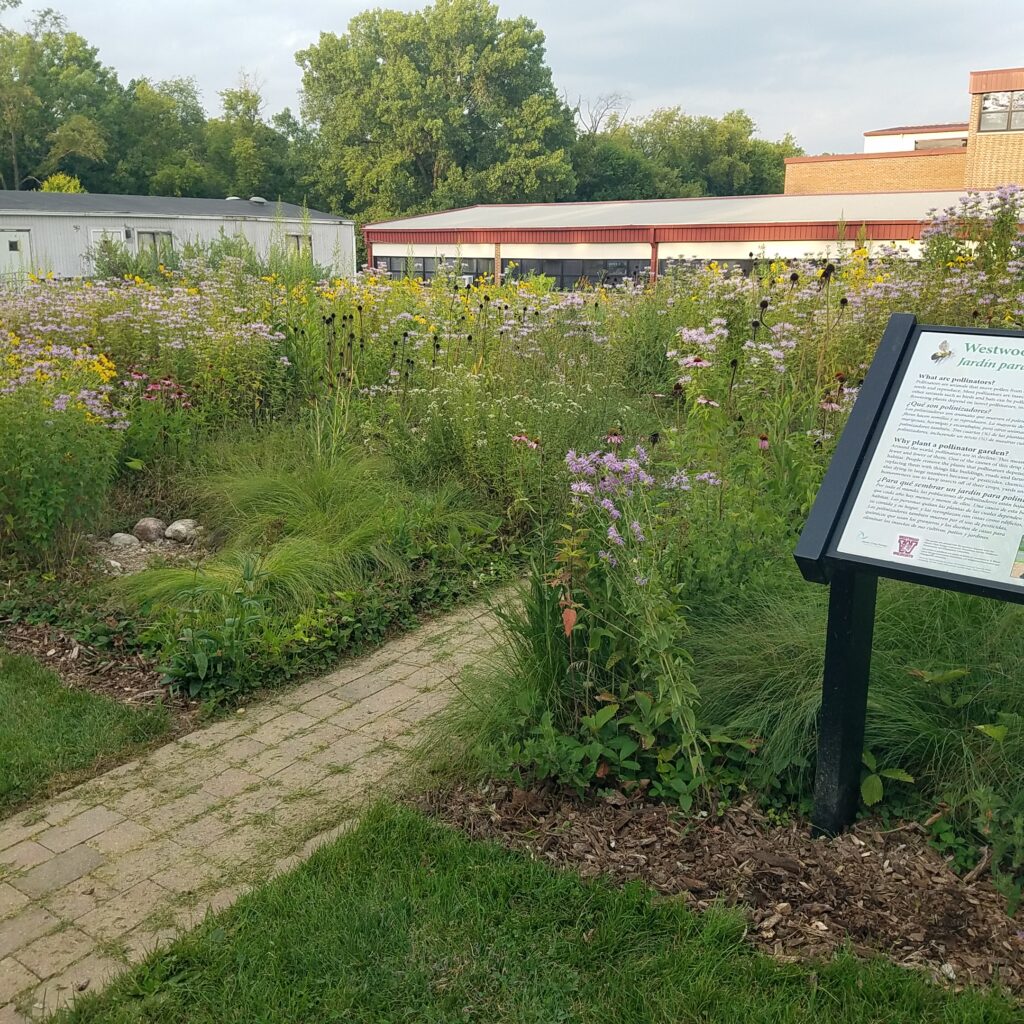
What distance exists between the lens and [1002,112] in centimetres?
2948

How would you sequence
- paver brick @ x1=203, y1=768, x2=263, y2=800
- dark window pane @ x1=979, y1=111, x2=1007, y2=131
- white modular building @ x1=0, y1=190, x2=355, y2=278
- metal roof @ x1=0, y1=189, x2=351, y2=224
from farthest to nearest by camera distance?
metal roof @ x1=0, y1=189, x2=351, y2=224 < dark window pane @ x1=979, y1=111, x2=1007, y2=131 < white modular building @ x1=0, y1=190, x2=355, y2=278 < paver brick @ x1=203, y1=768, x2=263, y2=800

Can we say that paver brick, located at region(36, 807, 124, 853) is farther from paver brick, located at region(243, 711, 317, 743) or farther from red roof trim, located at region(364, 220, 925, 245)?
red roof trim, located at region(364, 220, 925, 245)

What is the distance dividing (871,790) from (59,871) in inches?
98.2

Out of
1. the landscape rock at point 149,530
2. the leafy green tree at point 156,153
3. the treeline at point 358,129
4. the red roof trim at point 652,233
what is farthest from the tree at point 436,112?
the landscape rock at point 149,530

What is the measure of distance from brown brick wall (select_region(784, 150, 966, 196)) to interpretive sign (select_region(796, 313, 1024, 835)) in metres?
37.0

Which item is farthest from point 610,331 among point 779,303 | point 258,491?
point 258,491

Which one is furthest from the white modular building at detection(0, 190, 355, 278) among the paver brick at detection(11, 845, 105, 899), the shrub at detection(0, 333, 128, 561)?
the paver brick at detection(11, 845, 105, 899)

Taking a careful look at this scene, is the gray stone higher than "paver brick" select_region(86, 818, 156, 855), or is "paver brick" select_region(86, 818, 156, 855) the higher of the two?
the gray stone

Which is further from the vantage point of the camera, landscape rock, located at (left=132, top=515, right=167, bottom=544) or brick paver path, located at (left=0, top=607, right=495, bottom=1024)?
landscape rock, located at (left=132, top=515, right=167, bottom=544)

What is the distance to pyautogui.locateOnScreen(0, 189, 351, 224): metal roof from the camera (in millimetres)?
29938

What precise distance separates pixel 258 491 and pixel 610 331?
15.4ft

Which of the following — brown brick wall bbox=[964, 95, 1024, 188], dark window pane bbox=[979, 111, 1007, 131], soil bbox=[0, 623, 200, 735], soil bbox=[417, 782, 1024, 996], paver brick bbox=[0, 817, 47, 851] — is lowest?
paver brick bbox=[0, 817, 47, 851]

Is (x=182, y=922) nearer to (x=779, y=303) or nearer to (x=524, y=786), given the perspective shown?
(x=524, y=786)

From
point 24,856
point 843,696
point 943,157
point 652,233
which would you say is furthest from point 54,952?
point 943,157
